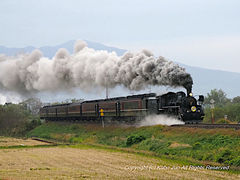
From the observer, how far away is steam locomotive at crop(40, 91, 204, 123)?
3672cm

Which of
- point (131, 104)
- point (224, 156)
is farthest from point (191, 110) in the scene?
point (224, 156)

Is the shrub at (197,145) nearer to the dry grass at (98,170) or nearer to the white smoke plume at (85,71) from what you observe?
the dry grass at (98,170)

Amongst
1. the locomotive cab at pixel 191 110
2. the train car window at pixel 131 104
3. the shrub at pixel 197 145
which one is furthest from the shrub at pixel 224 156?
the train car window at pixel 131 104

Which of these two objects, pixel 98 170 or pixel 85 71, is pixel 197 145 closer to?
pixel 98 170

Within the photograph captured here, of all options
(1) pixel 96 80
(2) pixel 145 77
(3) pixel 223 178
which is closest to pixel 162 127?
(2) pixel 145 77

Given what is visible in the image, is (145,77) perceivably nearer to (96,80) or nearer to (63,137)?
(96,80)

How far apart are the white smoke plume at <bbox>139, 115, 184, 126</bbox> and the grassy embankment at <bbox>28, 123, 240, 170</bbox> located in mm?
1881

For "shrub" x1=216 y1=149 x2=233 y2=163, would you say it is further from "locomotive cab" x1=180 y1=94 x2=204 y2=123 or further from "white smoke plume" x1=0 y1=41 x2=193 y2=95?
"white smoke plume" x1=0 y1=41 x2=193 y2=95

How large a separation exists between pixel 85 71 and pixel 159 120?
15797mm

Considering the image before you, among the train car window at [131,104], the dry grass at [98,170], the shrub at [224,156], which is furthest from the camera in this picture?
the train car window at [131,104]

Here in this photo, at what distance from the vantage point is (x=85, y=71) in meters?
52.3

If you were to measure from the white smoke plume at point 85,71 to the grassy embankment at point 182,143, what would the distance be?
5444mm

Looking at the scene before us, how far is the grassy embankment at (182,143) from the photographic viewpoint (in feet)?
76.6

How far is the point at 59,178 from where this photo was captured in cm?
1755
